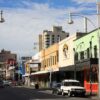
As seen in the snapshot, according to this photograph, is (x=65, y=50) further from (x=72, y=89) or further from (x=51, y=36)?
(x=51, y=36)

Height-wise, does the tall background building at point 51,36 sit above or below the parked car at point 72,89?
above

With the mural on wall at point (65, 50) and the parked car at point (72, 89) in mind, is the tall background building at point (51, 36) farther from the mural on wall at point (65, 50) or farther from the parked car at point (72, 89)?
the parked car at point (72, 89)

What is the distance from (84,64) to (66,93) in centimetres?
786

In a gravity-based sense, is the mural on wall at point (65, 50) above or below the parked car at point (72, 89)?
above

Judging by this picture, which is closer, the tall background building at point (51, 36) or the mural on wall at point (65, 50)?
the mural on wall at point (65, 50)

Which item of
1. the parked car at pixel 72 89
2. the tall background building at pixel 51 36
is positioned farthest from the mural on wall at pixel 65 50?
the tall background building at pixel 51 36

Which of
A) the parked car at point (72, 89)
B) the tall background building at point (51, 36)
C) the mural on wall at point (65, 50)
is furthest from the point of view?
the tall background building at point (51, 36)

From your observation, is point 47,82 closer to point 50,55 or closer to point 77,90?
point 50,55

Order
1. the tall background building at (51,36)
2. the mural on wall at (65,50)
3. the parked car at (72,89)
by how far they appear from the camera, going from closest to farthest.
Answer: the parked car at (72,89) < the mural on wall at (65,50) < the tall background building at (51,36)

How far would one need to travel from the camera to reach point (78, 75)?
224ft

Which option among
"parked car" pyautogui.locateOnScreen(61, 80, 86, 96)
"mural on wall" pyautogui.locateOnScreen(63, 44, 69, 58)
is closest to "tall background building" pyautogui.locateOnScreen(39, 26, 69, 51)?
"mural on wall" pyautogui.locateOnScreen(63, 44, 69, 58)

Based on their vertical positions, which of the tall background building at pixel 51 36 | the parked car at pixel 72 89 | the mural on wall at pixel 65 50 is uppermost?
the tall background building at pixel 51 36

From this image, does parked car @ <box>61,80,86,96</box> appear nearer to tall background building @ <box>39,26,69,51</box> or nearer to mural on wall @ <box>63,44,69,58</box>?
mural on wall @ <box>63,44,69,58</box>

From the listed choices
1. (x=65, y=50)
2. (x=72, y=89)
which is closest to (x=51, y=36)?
(x=65, y=50)
